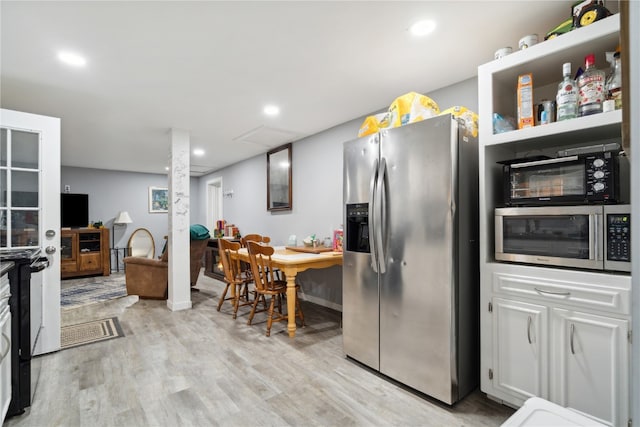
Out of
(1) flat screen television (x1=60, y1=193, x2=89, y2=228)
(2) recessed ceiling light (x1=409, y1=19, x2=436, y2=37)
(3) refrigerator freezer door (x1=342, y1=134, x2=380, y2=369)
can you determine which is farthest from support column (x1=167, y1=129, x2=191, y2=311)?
(1) flat screen television (x1=60, y1=193, x2=89, y2=228)

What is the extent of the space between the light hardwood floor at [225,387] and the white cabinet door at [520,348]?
0.75 feet

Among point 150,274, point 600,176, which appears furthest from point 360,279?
point 150,274

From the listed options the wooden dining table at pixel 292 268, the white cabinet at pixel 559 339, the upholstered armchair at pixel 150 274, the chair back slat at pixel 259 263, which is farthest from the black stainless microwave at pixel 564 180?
the upholstered armchair at pixel 150 274

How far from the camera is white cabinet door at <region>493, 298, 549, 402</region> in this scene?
5.72ft

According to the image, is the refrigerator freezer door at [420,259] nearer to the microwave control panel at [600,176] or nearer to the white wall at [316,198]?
the microwave control panel at [600,176]

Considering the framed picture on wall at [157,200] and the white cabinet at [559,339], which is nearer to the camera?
the white cabinet at [559,339]

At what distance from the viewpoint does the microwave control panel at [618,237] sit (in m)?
1.51

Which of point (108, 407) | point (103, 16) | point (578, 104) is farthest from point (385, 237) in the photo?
point (103, 16)

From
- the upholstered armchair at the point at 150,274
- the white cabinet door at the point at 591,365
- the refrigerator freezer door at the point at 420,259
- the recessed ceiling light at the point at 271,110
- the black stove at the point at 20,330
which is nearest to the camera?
the white cabinet door at the point at 591,365

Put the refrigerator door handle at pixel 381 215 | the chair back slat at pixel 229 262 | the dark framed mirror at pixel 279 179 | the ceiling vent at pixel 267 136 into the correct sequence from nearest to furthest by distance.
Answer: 1. the refrigerator door handle at pixel 381 215
2. the chair back slat at pixel 229 262
3. the ceiling vent at pixel 267 136
4. the dark framed mirror at pixel 279 179

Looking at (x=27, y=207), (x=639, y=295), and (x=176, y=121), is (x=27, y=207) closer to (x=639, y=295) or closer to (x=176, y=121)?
(x=176, y=121)

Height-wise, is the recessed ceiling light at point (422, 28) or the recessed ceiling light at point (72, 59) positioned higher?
the recessed ceiling light at point (422, 28)

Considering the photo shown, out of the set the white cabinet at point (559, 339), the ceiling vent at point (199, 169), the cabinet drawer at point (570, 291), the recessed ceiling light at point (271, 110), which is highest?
the recessed ceiling light at point (271, 110)

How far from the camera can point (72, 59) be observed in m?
2.35
